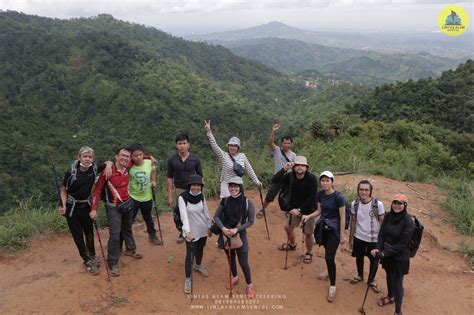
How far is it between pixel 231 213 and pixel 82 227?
6.02 ft

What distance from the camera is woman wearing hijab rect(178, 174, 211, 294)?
3738mm

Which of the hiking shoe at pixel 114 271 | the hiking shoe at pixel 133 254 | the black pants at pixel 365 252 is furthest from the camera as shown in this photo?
the hiking shoe at pixel 133 254

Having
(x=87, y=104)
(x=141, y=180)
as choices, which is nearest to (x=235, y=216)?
(x=141, y=180)

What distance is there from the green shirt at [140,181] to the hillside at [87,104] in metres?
13.3

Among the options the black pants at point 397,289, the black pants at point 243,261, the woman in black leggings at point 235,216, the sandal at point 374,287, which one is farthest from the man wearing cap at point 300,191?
the black pants at point 397,289

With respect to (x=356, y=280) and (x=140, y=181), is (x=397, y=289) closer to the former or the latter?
(x=356, y=280)

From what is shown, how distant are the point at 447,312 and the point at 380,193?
3.53 m

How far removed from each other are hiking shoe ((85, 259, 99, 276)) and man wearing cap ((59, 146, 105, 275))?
0.32m

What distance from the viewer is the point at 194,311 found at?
3.76 m

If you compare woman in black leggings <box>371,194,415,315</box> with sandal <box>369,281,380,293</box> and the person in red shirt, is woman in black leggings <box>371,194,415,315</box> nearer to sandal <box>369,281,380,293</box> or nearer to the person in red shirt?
sandal <box>369,281,380,293</box>

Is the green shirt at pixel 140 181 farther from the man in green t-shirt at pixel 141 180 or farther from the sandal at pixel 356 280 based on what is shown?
the sandal at pixel 356 280

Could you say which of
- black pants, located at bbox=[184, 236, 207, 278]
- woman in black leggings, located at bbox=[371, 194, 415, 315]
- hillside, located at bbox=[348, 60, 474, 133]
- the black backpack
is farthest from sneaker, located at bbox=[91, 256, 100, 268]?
hillside, located at bbox=[348, 60, 474, 133]

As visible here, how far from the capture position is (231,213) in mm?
3730

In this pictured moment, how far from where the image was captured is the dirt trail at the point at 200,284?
12.5 ft
